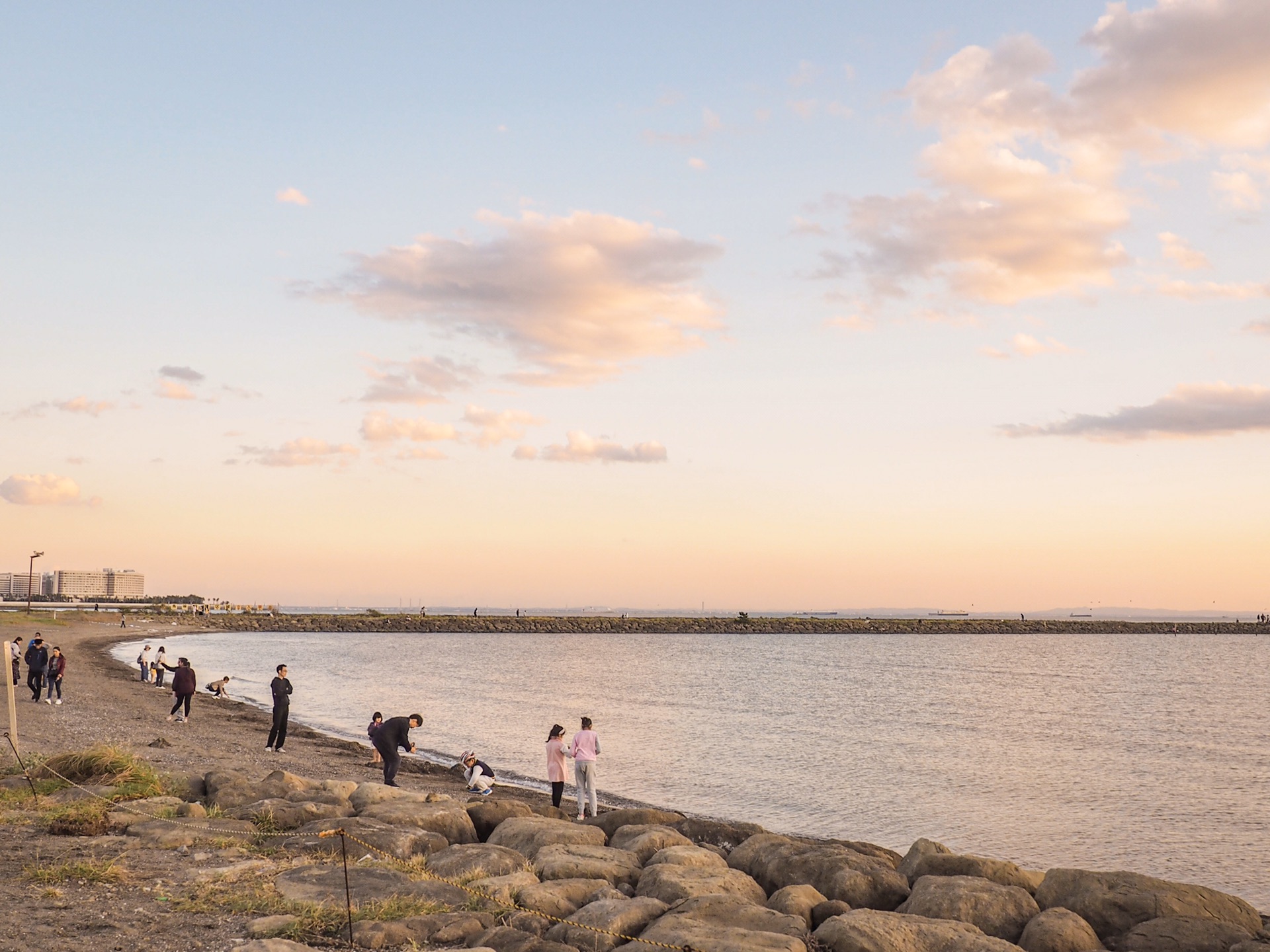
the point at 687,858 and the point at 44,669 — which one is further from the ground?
the point at 44,669

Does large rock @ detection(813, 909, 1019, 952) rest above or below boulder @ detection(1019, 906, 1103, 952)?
above

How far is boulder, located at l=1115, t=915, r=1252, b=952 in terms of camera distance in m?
10.5

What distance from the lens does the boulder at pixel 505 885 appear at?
429 inches

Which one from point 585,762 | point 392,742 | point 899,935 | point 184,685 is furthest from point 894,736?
point 899,935

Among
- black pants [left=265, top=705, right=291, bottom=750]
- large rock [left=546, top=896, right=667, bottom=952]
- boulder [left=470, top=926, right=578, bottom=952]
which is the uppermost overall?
boulder [left=470, top=926, right=578, bottom=952]

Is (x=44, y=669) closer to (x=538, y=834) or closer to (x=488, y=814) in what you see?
(x=488, y=814)

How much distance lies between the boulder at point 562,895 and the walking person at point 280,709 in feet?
43.0

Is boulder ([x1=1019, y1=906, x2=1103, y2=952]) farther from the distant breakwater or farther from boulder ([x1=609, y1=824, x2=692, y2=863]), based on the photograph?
the distant breakwater

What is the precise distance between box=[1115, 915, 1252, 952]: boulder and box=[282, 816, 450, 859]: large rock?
8.37 m

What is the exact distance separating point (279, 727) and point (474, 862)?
15.3 meters

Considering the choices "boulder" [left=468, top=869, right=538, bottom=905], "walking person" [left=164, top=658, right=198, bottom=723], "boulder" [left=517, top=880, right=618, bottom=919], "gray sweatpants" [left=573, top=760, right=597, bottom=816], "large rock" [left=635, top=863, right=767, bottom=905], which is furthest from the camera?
"walking person" [left=164, top=658, right=198, bottom=723]

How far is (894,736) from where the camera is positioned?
3759 cm

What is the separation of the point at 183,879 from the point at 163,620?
134044mm

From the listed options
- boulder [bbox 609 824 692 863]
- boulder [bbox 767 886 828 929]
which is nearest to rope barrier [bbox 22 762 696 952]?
boulder [bbox 767 886 828 929]
